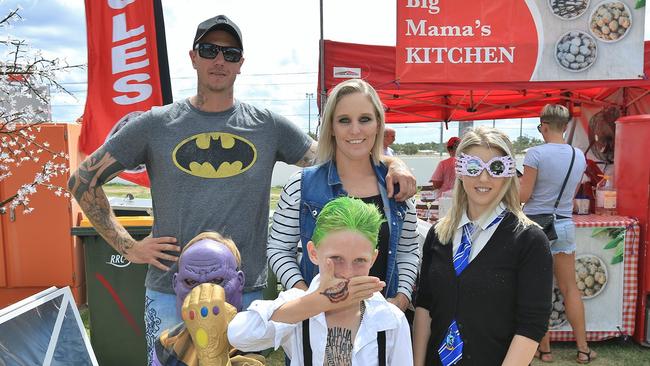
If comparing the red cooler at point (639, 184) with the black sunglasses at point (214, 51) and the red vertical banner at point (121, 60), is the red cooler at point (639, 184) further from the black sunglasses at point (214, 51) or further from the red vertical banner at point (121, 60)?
the red vertical banner at point (121, 60)

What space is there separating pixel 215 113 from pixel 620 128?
4168 millimetres

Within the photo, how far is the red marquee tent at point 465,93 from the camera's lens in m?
5.25

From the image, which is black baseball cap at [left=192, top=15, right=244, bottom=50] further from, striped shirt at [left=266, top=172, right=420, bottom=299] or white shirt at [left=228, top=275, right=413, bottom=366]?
white shirt at [left=228, top=275, right=413, bottom=366]

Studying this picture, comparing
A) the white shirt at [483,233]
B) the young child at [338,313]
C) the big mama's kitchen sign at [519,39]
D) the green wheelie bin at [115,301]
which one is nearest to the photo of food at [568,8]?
the big mama's kitchen sign at [519,39]

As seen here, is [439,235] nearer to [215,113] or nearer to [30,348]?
[215,113]

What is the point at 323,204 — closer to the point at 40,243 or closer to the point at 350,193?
the point at 350,193

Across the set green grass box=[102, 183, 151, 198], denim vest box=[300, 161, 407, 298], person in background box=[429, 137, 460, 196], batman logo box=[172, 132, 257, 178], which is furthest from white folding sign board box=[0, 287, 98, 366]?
green grass box=[102, 183, 151, 198]

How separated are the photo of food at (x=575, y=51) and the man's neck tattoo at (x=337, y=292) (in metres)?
4.67

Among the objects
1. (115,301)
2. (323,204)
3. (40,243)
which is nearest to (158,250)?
(323,204)

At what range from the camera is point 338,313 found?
1.55 meters

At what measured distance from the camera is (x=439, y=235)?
2.06 m

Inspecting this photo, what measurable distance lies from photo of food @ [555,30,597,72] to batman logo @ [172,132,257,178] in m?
4.16

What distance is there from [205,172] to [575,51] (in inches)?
173

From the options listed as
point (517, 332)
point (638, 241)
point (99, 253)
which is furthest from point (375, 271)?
point (638, 241)
